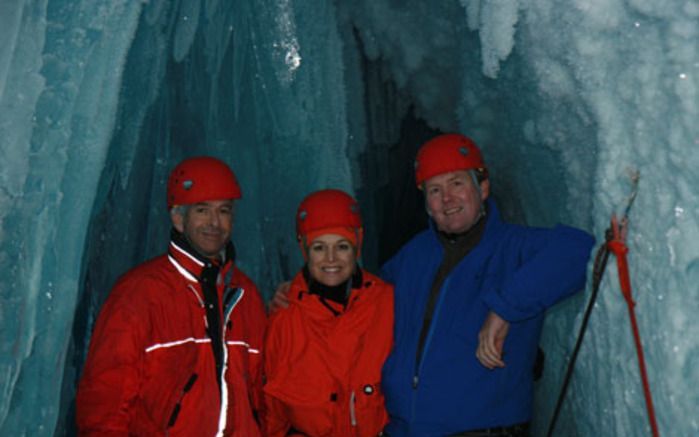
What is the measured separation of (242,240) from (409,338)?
6.58 ft

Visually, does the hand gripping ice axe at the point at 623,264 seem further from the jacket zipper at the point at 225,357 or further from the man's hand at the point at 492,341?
the jacket zipper at the point at 225,357

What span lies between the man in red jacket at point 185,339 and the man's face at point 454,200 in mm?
905

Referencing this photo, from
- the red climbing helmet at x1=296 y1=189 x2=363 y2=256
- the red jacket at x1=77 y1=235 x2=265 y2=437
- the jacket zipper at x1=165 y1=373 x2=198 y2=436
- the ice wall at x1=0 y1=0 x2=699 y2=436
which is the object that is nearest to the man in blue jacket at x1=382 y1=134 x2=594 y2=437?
the ice wall at x1=0 y1=0 x2=699 y2=436

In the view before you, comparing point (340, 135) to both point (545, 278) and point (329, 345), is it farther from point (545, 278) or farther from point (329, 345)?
point (545, 278)

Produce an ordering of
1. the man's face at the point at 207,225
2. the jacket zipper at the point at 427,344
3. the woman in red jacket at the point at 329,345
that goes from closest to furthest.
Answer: the jacket zipper at the point at 427,344 → the woman in red jacket at the point at 329,345 → the man's face at the point at 207,225

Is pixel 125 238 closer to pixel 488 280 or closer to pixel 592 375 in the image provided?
pixel 488 280

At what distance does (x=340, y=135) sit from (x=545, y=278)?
2491 mm

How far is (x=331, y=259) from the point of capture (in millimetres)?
3283

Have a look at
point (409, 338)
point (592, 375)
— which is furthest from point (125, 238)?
point (592, 375)

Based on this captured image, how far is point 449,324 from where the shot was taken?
304 cm

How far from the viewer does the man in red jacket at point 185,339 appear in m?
2.78

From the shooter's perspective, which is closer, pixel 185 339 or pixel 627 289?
pixel 627 289

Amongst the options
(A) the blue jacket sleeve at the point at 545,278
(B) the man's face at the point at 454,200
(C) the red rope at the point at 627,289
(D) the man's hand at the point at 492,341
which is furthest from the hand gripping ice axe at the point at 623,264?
(B) the man's face at the point at 454,200

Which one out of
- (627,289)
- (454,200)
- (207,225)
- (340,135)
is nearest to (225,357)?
(207,225)
